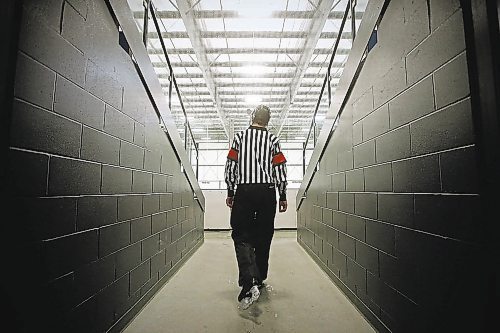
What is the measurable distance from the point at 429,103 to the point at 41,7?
1.45 m

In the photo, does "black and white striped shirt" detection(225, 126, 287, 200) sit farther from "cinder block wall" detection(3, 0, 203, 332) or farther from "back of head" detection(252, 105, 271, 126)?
"cinder block wall" detection(3, 0, 203, 332)

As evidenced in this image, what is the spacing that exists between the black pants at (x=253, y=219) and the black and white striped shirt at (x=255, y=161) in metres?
0.08

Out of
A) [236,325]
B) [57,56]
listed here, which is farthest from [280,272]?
[57,56]

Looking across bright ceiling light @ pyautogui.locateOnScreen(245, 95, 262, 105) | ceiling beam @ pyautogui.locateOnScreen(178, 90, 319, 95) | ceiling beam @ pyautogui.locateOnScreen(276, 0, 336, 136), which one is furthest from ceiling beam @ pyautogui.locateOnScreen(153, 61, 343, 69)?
bright ceiling light @ pyautogui.locateOnScreen(245, 95, 262, 105)

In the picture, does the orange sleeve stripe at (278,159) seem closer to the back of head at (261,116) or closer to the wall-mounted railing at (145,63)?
the back of head at (261,116)

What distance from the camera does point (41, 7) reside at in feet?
3.42

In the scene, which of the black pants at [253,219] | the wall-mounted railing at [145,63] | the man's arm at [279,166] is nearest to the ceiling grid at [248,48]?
the wall-mounted railing at [145,63]

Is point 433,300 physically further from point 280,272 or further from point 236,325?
point 280,272

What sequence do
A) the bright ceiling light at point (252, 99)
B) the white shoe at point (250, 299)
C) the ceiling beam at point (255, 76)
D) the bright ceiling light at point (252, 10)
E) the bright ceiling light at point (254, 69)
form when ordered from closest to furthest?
the white shoe at point (250, 299) → the bright ceiling light at point (252, 10) → the bright ceiling light at point (254, 69) → the ceiling beam at point (255, 76) → the bright ceiling light at point (252, 99)

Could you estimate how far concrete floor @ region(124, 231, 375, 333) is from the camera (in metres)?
1.69

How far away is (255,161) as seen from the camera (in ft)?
7.67

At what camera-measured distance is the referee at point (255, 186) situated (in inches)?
90.0

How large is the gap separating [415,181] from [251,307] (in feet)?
4.23

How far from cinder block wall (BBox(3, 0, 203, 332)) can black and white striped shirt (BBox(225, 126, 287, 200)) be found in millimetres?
674
